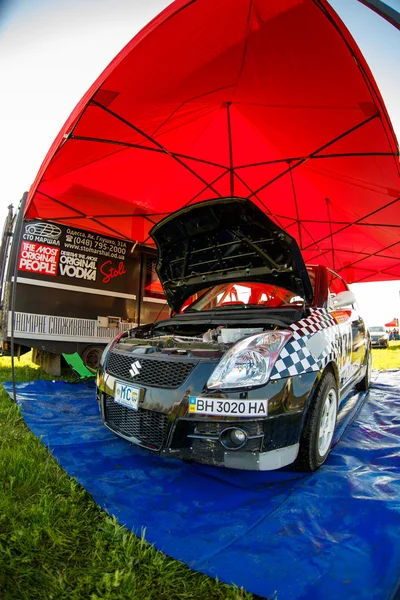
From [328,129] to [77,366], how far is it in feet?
16.3

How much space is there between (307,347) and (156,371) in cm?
102

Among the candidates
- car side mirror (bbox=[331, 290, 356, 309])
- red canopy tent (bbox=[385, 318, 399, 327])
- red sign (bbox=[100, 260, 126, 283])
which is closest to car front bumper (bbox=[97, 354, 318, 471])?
car side mirror (bbox=[331, 290, 356, 309])

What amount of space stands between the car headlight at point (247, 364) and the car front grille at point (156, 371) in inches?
7.7

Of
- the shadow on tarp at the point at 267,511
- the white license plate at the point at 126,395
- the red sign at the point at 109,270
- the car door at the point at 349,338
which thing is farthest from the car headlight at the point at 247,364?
the red sign at the point at 109,270

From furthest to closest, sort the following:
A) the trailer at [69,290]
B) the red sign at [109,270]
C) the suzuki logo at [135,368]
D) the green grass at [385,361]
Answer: the green grass at [385,361]
the red sign at [109,270]
the trailer at [69,290]
the suzuki logo at [135,368]

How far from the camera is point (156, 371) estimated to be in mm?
2170

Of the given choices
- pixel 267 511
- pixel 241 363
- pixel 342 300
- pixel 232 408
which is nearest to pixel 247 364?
pixel 241 363

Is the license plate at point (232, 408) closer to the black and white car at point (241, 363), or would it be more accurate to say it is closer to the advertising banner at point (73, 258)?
the black and white car at point (241, 363)

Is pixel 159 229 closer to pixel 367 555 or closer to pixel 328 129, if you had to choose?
pixel 328 129

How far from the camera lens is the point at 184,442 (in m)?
1.94

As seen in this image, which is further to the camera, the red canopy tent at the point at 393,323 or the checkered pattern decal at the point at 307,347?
the red canopy tent at the point at 393,323

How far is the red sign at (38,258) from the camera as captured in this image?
518cm

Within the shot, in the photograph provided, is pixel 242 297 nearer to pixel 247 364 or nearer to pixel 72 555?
pixel 247 364

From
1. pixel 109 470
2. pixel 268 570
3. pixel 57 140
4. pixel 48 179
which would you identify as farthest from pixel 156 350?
pixel 48 179
